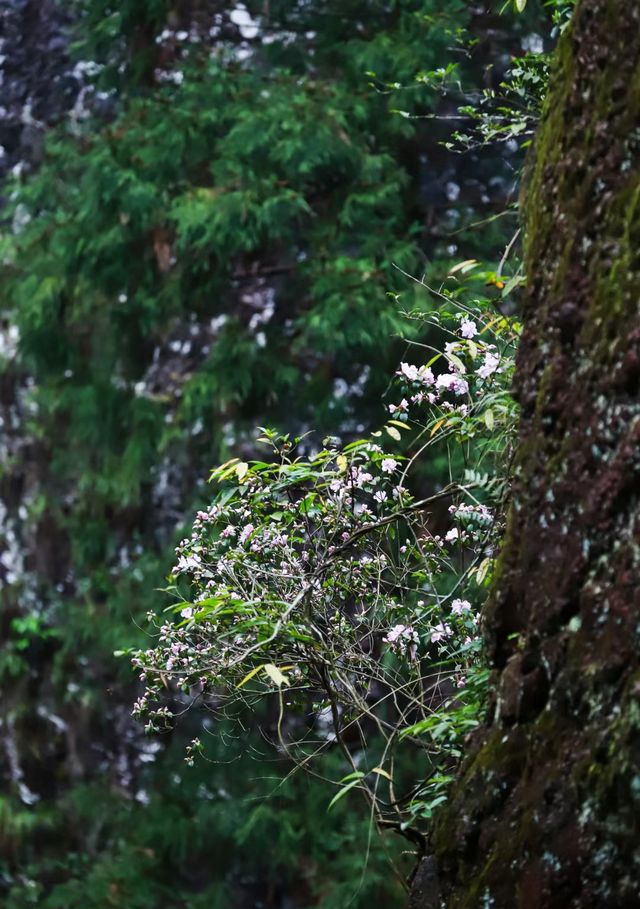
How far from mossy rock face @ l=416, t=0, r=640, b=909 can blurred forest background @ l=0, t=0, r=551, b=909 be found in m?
3.98

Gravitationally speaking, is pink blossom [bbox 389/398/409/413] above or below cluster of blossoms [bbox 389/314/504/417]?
below

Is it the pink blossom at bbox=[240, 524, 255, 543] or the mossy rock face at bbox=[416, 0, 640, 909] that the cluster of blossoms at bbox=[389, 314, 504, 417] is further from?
the mossy rock face at bbox=[416, 0, 640, 909]

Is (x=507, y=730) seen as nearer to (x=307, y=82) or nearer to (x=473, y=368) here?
(x=473, y=368)

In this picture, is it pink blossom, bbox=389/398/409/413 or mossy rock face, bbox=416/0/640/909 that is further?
pink blossom, bbox=389/398/409/413

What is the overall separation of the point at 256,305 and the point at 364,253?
92 cm

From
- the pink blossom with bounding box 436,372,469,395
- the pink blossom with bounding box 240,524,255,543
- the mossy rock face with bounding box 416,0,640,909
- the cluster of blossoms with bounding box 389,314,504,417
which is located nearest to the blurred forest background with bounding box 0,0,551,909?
the cluster of blossoms with bounding box 389,314,504,417

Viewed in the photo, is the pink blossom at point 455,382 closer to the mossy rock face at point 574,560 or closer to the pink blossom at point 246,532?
the pink blossom at point 246,532

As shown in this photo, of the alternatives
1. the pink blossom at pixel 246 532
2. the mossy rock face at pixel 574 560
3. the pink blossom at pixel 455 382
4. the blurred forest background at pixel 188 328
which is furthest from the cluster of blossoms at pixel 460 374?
the blurred forest background at pixel 188 328

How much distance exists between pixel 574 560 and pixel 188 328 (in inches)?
240

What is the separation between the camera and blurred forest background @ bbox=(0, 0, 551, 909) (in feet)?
21.8

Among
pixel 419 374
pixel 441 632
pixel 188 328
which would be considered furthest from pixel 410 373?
pixel 188 328

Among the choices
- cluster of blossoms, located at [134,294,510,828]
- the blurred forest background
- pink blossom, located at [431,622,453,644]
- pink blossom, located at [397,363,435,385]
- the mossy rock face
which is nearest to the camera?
the mossy rock face

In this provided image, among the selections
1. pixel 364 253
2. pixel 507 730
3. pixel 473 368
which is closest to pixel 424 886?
pixel 507 730

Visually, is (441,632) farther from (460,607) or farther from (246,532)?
(246,532)
